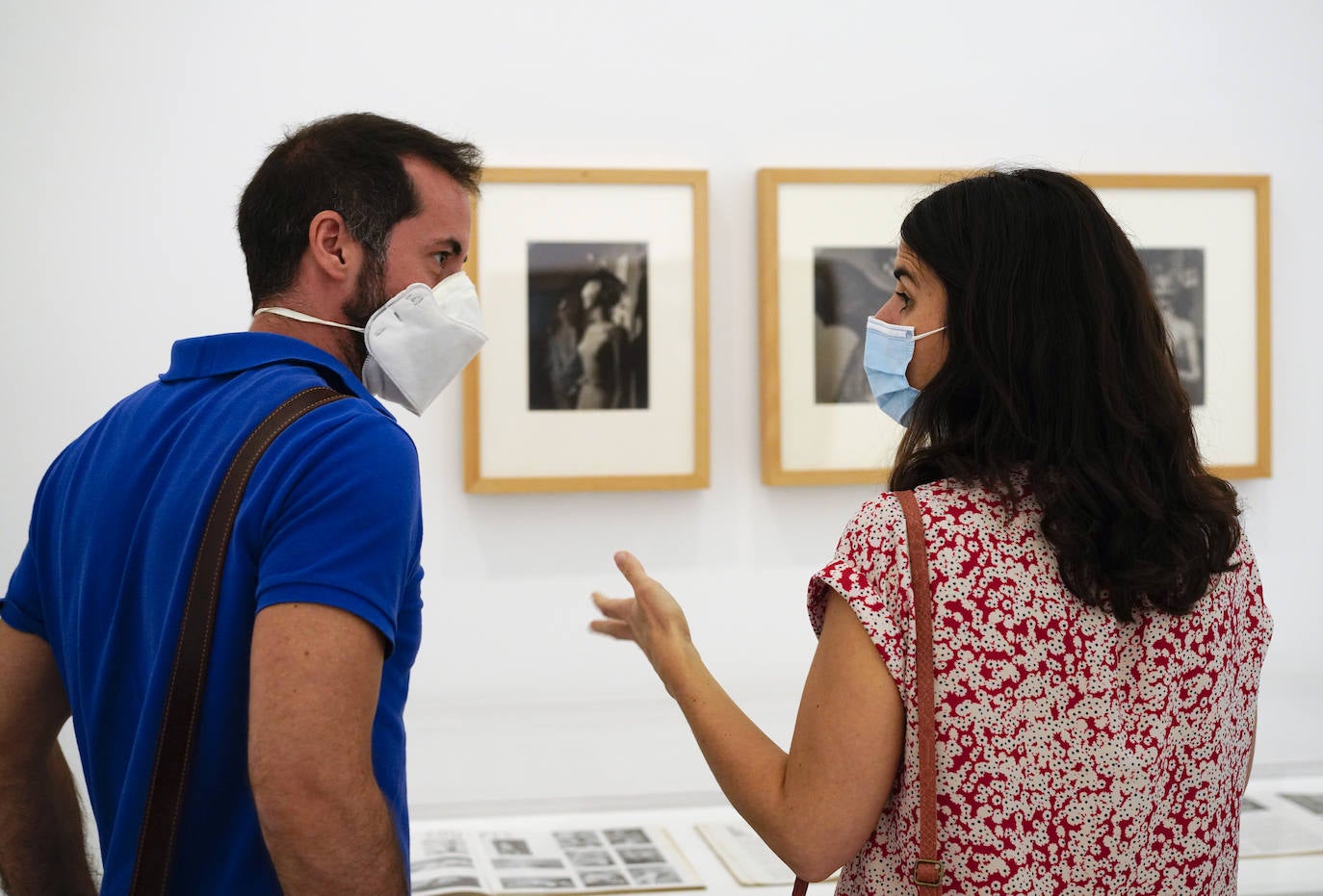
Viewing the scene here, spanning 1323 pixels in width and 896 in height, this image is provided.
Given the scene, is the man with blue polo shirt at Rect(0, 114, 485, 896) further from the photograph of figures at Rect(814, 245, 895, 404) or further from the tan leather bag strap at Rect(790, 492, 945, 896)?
the photograph of figures at Rect(814, 245, 895, 404)

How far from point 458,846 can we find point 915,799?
1175 mm

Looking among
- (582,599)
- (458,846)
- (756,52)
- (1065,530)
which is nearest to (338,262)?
(1065,530)

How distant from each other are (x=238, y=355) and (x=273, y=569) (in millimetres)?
Answer: 273

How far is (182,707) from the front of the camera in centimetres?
103

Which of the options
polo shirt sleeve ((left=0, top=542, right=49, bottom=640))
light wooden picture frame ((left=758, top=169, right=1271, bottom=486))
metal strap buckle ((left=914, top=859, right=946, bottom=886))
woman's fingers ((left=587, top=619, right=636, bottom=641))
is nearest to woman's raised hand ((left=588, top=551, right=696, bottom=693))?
woman's fingers ((left=587, top=619, right=636, bottom=641))

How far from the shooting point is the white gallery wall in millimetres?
2326

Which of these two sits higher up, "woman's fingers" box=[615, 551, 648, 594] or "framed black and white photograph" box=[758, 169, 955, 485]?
"framed black and white photograph" box=[758, 169, 955, 485]

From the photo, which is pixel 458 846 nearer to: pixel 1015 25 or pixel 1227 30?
pixel 1015 25

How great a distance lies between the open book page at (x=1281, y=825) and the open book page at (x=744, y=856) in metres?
0.73

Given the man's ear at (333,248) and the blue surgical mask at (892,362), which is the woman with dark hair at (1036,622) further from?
the man's ear at (333,248)

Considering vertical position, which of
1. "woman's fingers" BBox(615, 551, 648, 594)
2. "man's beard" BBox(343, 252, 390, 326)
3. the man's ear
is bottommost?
"woman's fingers" BBox(615, 551, 648, 594)

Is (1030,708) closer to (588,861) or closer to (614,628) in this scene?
(614,628)

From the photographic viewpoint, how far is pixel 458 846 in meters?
2.05

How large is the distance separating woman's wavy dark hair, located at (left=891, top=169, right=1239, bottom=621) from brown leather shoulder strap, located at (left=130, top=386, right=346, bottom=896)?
69 centimetres
